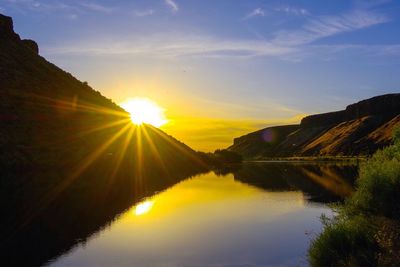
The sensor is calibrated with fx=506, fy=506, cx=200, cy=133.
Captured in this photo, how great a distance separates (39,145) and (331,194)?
40847 millimetres

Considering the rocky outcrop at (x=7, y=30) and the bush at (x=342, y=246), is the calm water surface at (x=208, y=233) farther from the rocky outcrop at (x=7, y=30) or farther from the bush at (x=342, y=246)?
the rocky outcrop at (x=7, y=30)

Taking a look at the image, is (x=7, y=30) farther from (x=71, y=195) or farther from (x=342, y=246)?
(x=342, y=246)

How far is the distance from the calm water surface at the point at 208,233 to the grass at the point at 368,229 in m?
3.96

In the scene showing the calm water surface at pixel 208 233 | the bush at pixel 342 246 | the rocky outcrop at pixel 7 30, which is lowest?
the calm water surface at pixel 208 233

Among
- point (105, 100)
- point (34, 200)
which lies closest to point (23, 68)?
point (105, 100)

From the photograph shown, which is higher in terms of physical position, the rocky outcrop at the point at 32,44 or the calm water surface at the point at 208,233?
the rocky outcrop at the point at 32,44

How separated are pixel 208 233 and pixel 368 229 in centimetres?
1570

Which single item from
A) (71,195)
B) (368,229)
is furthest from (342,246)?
(71,195)

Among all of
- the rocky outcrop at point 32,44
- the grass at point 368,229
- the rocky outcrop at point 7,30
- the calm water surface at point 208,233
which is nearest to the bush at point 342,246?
the grass at point 368,229

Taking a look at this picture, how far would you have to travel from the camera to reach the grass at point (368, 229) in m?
18.3

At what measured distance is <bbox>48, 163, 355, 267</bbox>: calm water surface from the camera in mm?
27094

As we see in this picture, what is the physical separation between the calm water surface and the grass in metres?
3.96

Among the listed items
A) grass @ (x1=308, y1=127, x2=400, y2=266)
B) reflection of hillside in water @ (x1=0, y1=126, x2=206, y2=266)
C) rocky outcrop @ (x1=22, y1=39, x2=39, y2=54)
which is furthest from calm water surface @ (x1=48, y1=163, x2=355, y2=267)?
rocky outcrop @ (x1=22, y1=39, x2=39, y2=54)

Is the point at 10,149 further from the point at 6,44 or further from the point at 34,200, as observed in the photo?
the point at 6,44
